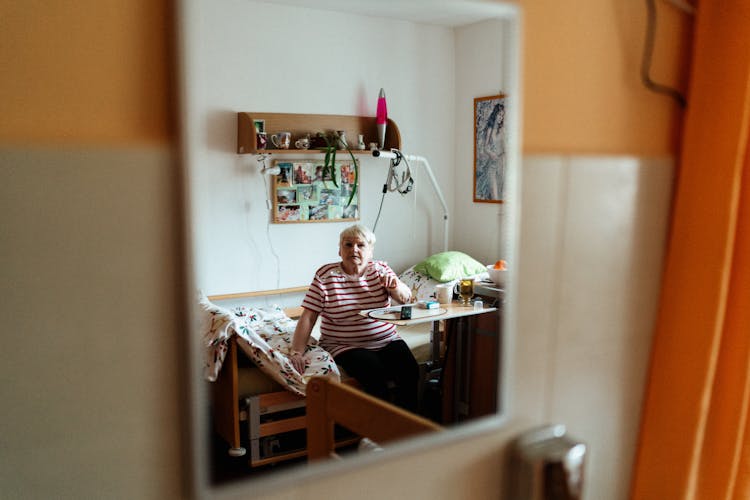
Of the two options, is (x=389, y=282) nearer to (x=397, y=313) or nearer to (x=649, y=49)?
(x=397, y=313)

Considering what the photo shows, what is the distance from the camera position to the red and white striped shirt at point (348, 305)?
2.81ft

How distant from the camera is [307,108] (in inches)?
32.9

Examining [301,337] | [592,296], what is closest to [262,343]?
[301,337]

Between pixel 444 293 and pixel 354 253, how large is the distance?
0.16 meters

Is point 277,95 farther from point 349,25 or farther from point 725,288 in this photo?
point 725,288

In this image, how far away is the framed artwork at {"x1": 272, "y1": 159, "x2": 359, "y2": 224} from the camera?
84 centimetres

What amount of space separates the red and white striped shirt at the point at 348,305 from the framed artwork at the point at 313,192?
68 mm

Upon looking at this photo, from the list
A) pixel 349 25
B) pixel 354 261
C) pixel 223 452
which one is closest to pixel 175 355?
pixel 223 452

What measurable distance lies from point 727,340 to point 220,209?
948mm

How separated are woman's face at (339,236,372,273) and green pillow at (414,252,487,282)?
10 cm

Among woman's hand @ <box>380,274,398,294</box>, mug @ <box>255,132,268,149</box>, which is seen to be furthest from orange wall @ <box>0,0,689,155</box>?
woman's hand @ <box>380,274,398,294</box>

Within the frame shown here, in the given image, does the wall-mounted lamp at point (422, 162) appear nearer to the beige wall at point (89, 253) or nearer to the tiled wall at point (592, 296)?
the tiled wall at point (592, 296)

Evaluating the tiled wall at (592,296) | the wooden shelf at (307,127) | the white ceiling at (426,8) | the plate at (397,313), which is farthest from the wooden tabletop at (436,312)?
the white ceiling at (426,8)

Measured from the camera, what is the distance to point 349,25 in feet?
2.78
